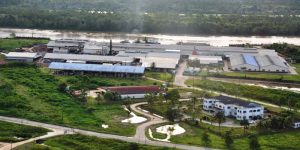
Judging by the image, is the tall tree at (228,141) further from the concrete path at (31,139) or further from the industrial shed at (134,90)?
the industrial shed at (134,90)

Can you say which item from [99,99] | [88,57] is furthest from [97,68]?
[99,99]

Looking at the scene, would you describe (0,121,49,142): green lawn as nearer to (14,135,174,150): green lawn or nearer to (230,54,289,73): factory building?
(14,135,174,150): green lawn

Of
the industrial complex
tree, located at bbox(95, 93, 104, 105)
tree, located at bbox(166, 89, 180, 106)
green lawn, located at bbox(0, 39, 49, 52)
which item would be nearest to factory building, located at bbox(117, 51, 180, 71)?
the industrial complex

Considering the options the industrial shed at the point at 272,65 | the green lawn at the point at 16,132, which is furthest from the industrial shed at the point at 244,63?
the green lawn at the point at 16,132

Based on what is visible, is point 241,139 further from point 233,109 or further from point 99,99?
point 99,99

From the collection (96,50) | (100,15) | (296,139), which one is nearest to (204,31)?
(100,15)

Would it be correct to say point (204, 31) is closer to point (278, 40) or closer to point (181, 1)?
point (278, 40)
